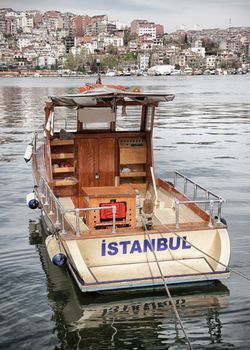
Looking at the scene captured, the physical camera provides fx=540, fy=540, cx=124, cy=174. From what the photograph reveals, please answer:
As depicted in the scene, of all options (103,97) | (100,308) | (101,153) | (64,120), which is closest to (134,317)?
(100,308)

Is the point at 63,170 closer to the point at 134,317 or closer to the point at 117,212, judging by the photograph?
the point at 117,212

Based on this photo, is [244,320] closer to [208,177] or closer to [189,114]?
[208,177]

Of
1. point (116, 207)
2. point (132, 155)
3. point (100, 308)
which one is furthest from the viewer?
point (132, 155)

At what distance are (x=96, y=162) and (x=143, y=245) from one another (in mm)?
3857

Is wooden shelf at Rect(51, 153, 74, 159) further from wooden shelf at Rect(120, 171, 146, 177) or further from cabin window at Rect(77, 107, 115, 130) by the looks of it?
wooden shelf at Rect(120, 171, 146, 177)

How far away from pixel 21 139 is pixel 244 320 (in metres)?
22.2

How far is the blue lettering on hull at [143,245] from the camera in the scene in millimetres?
9234

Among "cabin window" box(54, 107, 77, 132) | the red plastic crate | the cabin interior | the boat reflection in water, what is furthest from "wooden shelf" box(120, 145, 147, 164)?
the boat reflection in water

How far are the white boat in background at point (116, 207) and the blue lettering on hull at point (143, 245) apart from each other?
0.06 feet

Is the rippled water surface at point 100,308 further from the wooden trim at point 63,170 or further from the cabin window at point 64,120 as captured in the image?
the cabin window at point 64,120

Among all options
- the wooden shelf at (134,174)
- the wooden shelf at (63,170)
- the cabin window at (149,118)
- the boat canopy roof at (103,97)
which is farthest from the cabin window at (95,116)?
the wooden shelf at (134,174)

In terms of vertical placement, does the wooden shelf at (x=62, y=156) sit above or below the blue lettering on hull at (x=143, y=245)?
above

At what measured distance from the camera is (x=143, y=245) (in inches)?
368

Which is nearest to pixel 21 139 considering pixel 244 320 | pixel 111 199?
pixel 111 199
